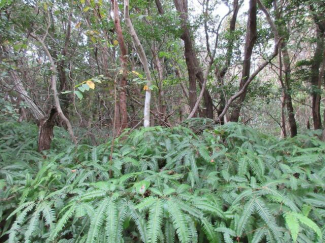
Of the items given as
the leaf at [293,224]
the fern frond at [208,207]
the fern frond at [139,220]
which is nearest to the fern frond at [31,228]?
the fern frond at [139,220]

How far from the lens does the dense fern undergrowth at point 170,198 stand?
5.44 ft

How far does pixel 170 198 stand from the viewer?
1750 millimetres

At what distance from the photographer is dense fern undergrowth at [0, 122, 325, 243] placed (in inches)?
65.2

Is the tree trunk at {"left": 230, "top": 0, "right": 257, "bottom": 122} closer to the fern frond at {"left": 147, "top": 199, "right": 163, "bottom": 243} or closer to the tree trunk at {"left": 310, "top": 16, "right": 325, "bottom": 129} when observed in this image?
the tree trunk at {"left": 310, "top": 16, "right": 325, "bottom": 129}

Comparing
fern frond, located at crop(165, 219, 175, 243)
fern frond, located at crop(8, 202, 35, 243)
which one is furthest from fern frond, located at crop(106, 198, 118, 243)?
fern frond, located at crop(8, 202, 35, 243)

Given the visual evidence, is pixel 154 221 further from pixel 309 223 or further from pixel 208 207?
pixel 309 223

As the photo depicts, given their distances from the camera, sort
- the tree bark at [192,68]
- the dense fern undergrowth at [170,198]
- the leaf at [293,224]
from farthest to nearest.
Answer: the tree bark at [192,68] → the dense fern undergrowth at [170,198] → the leaf at [293,224]

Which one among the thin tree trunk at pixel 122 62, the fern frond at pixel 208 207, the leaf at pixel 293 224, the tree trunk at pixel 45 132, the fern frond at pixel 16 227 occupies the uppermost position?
the thin tree trunk at pixel 122 62

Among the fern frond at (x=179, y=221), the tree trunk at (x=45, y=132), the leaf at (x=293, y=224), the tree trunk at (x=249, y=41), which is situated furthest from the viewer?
the tree trunk at (x=249, y=41)

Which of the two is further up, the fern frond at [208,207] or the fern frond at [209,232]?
the fern frond at [208,207]

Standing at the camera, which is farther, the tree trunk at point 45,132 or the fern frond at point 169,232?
the tree trunk at point 45,132

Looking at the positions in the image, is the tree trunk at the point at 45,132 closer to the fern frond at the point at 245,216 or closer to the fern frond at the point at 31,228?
the fern frond at the point at 31,228

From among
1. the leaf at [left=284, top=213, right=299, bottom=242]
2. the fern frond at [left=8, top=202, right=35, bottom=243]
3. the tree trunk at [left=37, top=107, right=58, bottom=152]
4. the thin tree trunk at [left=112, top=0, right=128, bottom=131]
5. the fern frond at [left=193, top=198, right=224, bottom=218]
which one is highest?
the thin tree trunk at [left=112, top=0, right=128, bottom=131]

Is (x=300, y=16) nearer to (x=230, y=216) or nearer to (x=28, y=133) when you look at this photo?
(x=230, y=216)
